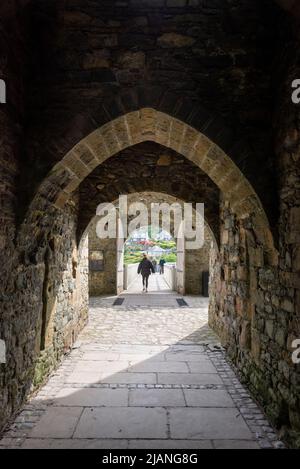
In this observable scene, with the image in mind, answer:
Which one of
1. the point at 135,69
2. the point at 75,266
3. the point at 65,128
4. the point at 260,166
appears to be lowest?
the point at 75,266

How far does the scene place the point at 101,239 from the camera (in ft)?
38.1

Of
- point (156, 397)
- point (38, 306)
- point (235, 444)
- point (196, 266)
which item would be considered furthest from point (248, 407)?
point (196, 266)

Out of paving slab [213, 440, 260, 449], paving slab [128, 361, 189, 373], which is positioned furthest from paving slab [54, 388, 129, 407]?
paving slab [213, 440, 260, 449]

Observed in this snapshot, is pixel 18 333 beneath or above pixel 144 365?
above

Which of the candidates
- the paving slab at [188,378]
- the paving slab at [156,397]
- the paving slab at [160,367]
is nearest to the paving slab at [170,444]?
the paving slab at [156,397]

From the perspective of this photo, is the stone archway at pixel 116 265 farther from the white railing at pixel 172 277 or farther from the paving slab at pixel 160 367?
the paving slab at pixel 160 367

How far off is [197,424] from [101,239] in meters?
9.00

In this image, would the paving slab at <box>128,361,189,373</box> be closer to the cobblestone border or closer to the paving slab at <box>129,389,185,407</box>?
the cobblestone border

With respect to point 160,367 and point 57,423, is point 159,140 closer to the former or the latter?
point 160,367

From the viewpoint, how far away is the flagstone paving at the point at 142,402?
2748 mm

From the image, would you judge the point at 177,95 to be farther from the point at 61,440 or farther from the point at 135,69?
the point at 61,440

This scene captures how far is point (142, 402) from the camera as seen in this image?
3447mm
